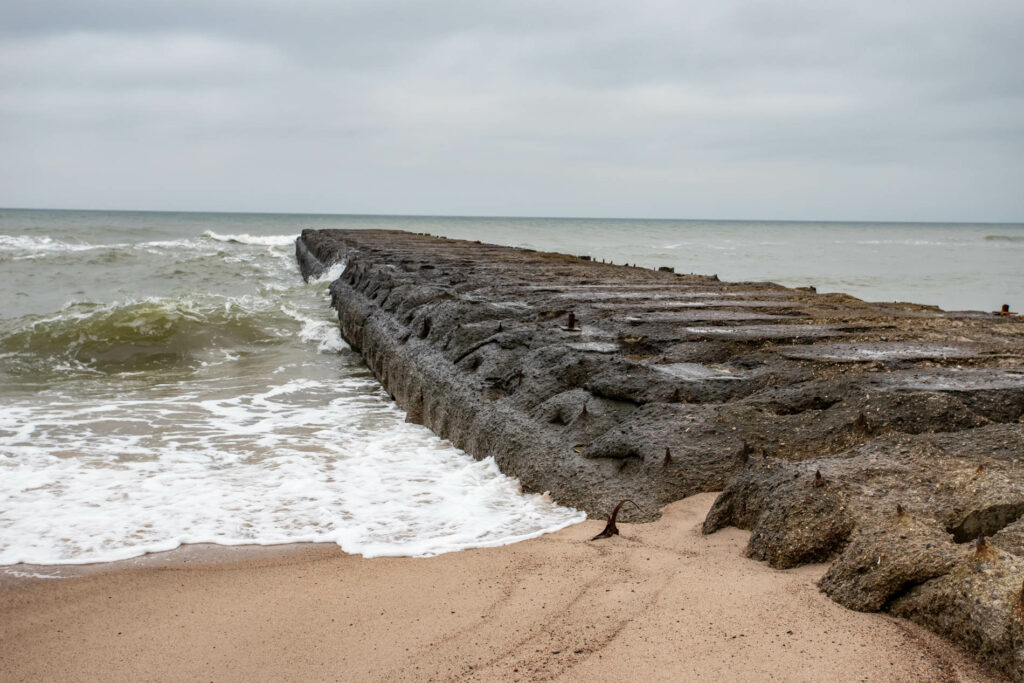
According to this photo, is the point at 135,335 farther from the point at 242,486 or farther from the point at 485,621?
the point at 485,621

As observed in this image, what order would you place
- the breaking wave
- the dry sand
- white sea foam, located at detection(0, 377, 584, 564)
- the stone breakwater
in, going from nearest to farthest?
the dry sand, the stone breakwater, white sea foam, located at detection(0, 377, 584, 564), the breaking wave

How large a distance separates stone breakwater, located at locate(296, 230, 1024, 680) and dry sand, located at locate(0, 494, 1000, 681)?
0.13 metres

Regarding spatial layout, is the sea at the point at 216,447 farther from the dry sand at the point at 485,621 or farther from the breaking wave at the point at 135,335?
the dry sand at the point at 485,621

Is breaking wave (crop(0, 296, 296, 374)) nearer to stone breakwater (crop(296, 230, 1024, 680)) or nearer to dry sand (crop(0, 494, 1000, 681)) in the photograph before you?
stone breakwater (crop(296, 230, 1024, 680))

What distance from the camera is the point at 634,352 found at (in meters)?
4.42

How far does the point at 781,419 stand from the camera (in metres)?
3.11

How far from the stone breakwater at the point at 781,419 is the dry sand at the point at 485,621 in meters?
0.13

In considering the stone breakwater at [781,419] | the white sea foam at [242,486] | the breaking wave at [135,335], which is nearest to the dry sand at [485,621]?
the stone breakwater at [781,419]

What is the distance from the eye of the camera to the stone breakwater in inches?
79.9

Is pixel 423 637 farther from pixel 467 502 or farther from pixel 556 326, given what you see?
pixel 556 326

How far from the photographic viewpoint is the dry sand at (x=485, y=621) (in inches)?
72.4

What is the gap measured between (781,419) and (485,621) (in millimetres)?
1519

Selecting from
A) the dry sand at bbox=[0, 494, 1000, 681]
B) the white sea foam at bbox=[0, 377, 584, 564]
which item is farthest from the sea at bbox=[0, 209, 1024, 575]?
the dry sand at bbox=[0, 494, 1000, 681]

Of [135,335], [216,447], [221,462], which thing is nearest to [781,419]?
[221,462]
